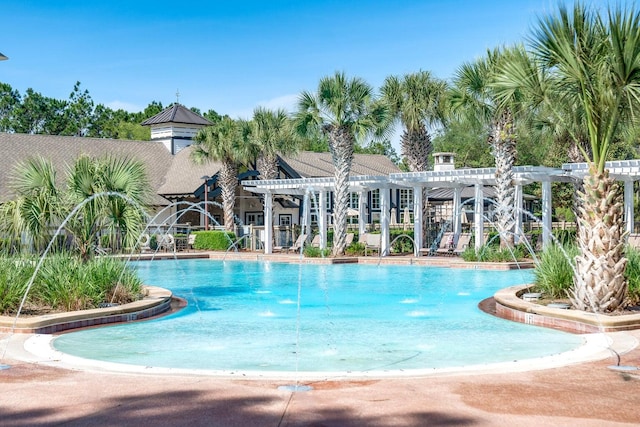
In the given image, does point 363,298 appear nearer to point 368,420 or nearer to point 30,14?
point 368,420

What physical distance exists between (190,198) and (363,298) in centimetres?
2492

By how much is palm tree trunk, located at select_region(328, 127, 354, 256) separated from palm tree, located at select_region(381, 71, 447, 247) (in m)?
2.75

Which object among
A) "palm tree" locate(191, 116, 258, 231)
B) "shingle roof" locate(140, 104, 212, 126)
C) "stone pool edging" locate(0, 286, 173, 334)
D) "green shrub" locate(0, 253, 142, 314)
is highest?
"shingle roof" locate(140, 104, 212, 126)

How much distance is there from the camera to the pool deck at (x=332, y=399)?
18.8 feet

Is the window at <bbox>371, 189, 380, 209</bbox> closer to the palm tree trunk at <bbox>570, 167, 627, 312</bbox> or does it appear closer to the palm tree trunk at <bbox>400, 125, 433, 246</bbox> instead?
the palm tree trunk at <bbox>400, 125, 433, 246</bbox>

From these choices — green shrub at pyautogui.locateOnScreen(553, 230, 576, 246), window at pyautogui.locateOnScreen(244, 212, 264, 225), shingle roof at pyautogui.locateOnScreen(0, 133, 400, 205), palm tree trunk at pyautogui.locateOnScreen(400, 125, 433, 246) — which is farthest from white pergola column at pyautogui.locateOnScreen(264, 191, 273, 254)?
green shrub at pyautogui.locateOnScreen(553, 230, 576, 246)

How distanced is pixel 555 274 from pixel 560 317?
2256 mm

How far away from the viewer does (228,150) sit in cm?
3425

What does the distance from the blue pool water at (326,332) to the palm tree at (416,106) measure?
10614 mm

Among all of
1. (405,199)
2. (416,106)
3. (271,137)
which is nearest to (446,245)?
(416,106)

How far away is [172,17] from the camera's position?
28359 millimetres

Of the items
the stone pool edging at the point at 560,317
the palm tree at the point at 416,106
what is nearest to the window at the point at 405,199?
the palm tree at the point at 416,106

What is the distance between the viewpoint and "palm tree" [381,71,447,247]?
28.8 m

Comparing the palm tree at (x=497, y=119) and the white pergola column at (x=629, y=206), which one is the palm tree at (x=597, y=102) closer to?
the palm tree at (x=497, y=119)
